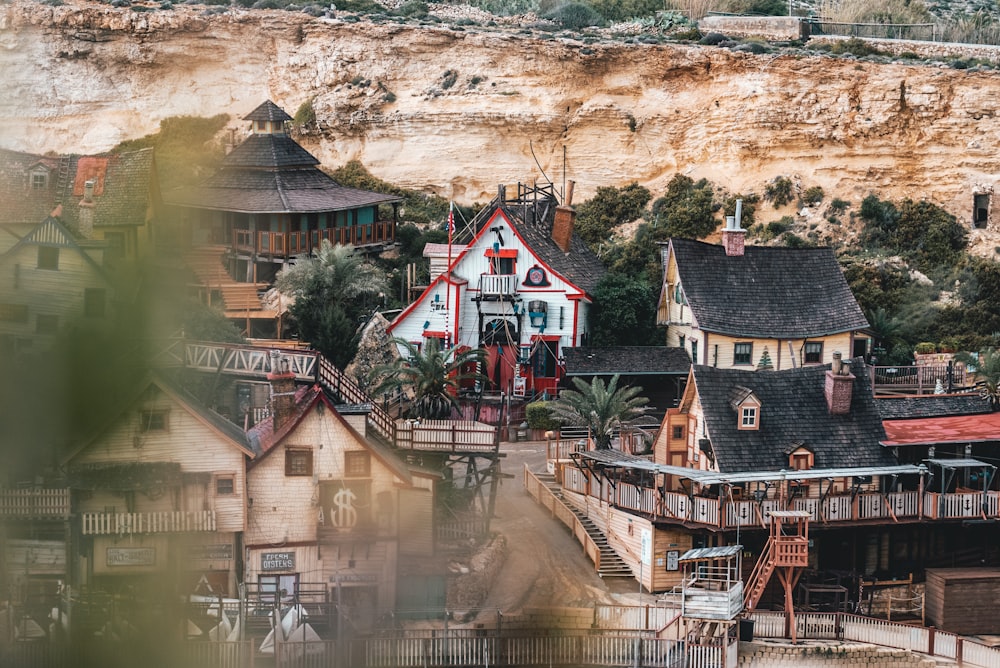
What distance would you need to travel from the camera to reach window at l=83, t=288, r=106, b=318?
8.37 metres

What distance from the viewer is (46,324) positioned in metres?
8.16

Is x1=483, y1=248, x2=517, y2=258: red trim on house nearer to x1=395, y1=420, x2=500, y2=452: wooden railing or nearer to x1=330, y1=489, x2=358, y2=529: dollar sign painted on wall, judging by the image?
x1=395, y1=420, x2=500, y2=452: wooden railing

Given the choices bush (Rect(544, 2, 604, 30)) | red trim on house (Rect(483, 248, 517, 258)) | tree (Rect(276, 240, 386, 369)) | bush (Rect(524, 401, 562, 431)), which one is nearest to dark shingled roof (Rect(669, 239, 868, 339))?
red trim on house (Rect(483, 248, 517, 258))

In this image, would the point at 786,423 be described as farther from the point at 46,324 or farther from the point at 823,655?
the point at 46,324

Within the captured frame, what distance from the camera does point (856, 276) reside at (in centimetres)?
6316

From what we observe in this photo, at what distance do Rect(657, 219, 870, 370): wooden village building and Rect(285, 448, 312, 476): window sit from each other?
2490cm

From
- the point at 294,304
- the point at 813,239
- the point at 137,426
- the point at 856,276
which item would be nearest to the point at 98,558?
the point at 137,426

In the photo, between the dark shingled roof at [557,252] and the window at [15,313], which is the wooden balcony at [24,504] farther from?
the dark shingled roof at [557,252]

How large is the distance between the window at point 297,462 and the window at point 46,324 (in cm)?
2497

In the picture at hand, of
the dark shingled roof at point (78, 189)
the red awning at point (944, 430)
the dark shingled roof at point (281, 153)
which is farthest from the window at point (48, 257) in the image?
the dark shingled roof at point (281, 153)

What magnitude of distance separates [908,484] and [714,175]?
31.2 metres

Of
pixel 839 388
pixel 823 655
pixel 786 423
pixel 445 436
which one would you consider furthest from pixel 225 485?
pixel 839 388

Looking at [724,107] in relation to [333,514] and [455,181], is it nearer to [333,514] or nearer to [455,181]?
[455,181]

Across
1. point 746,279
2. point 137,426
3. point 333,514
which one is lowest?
point 333,514
